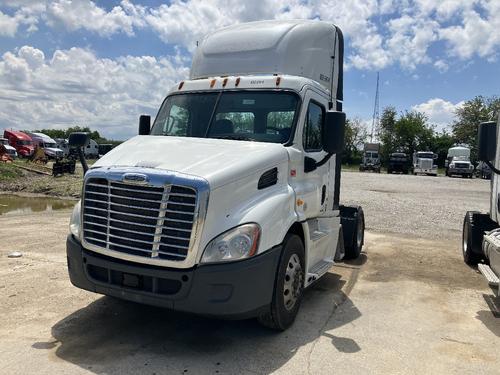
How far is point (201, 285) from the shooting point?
4.10m

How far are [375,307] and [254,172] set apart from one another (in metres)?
2.61

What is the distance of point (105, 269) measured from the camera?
179 inches

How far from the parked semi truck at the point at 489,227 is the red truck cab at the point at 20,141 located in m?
47.1

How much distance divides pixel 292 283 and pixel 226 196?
133 cm

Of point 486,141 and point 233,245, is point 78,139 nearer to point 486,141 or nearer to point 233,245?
point 233,245

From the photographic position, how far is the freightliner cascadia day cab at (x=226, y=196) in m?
4.14

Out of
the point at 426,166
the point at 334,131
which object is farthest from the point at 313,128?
the point at 426,166

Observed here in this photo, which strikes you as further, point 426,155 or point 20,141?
point 20,141

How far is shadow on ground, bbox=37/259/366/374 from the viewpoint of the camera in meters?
4.13

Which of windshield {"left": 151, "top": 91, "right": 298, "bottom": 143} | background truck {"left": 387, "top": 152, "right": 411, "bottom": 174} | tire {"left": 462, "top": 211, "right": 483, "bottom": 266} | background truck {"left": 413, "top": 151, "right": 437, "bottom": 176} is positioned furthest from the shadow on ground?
background truck {"left": 387, "top": 152, "right": 411, "bottom": 174}

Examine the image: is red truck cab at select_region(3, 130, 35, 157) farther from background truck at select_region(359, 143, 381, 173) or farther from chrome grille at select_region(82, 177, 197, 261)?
chrome grille at select_region(82, 177, 197, 261)

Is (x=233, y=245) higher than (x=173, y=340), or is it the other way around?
(x=233, y=245)

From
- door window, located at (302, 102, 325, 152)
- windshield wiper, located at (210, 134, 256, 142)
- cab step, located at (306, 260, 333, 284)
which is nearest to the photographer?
windshield wiper, located at (210, 134, 256, 142)

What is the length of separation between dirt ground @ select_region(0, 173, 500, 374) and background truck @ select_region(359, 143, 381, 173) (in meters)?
44.6
